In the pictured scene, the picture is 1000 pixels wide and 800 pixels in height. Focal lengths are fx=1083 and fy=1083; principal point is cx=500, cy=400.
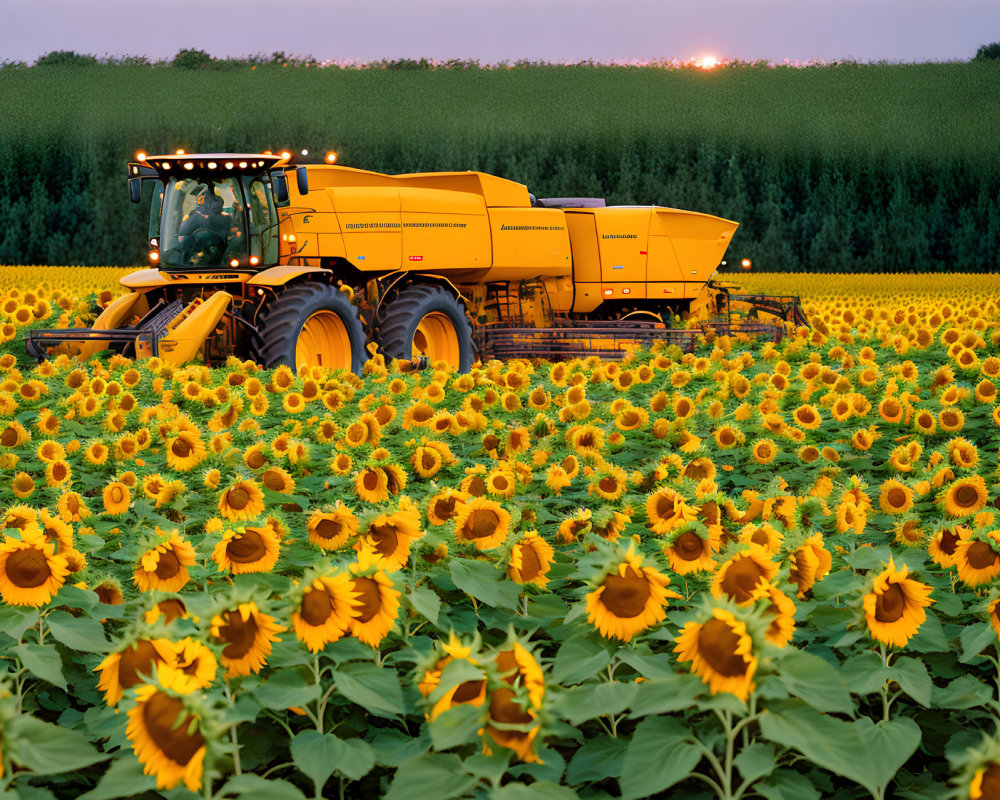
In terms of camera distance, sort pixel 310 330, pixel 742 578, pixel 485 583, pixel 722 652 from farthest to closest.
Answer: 1. pixel 310 330
2. pixel 485 583
3. pixel 742 578
4. pixel 722 652

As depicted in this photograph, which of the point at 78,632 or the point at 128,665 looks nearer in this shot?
the point at 128,665

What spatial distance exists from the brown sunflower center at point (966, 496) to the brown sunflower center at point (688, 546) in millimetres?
1631

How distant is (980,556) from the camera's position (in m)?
3.42

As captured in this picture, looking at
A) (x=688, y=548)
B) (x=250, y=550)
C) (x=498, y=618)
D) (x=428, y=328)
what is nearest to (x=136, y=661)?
(x=250, y=550)

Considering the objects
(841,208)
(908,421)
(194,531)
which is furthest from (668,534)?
(841,208)

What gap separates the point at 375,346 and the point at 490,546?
8714 millimetres

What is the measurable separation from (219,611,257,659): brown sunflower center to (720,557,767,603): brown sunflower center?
128 cm

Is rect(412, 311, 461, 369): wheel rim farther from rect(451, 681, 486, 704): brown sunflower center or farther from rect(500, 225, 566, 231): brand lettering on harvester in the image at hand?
rect(451, 681, 486, 704): brown sunflower center

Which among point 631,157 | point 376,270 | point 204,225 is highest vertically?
point 631,157

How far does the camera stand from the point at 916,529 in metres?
4.33

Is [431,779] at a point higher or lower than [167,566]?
lower

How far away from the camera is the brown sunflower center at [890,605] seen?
2.91 metres

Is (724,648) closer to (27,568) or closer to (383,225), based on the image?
(27,568)

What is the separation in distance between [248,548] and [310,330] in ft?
27.1
